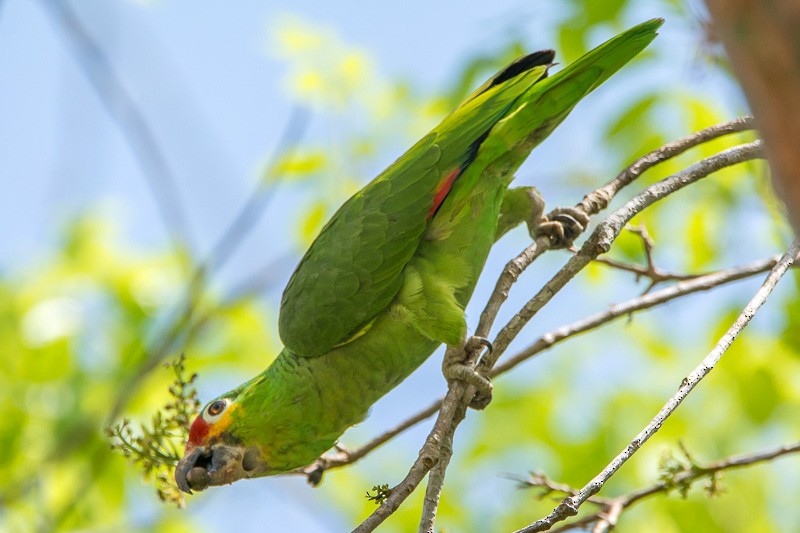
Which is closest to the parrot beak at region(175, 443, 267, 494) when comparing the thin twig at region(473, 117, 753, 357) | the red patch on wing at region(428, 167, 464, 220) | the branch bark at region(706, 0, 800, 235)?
the thin twig at region(473, 117, 753, 357)

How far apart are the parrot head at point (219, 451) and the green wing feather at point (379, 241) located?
492 mm

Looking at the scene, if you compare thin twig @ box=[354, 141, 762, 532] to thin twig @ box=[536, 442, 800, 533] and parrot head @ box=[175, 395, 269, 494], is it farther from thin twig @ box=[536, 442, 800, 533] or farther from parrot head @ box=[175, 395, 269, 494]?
parrot head @ box=[175, 395, 269, 494]

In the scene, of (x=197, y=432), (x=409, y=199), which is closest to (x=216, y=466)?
(x=197, y=432)

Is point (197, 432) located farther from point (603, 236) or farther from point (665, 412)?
point (665, 412)

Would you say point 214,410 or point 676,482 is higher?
point 214,410

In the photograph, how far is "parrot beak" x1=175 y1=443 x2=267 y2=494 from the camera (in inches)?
138

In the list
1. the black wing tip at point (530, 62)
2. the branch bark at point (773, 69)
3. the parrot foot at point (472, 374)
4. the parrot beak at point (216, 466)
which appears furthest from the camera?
the black wing tip at point (530, 62)

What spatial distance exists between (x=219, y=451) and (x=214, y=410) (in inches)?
8.1

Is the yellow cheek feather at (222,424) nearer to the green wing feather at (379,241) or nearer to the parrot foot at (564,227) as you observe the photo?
the green wing feather at (379,241)

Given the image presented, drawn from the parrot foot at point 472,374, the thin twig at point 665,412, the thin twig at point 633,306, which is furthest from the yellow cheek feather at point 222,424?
the thin twig at point 665,412

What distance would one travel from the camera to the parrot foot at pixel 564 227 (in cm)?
386

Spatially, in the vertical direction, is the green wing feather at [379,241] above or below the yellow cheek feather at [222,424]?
above

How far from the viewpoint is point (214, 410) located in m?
3.76

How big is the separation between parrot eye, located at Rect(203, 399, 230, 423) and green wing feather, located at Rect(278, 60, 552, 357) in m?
0.44
